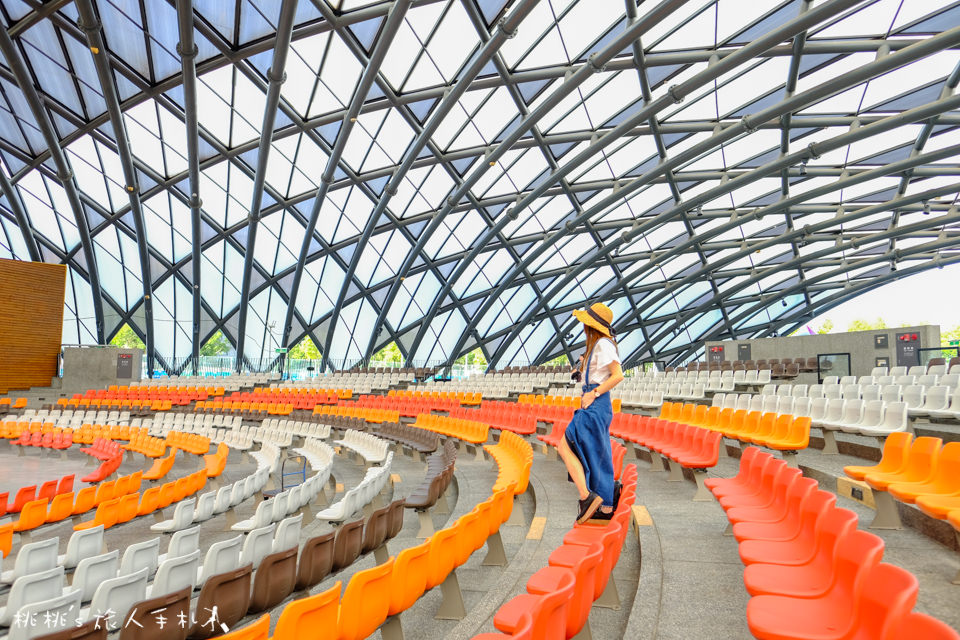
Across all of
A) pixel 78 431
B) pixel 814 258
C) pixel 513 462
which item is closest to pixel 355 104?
pixel 78 431

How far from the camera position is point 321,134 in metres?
24.1

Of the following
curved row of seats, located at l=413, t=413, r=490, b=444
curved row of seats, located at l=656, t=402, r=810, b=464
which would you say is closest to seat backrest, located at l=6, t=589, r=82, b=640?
curved row of seats, located at l=656, t=402, r=810, b=464

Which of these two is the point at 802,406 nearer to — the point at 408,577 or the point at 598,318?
the point at 598,318

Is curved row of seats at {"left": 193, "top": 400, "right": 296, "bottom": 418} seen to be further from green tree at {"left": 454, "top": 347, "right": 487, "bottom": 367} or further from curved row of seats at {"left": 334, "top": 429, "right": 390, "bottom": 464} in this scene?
green tree at {"left": 454, "top": 347, "right": 487, "bottom": 367}

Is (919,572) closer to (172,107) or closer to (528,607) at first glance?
(528,607)

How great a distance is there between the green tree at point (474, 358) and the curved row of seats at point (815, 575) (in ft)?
125

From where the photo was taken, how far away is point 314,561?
5348mm

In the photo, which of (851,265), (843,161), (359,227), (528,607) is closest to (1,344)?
(359,227)

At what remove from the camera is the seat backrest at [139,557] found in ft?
19.8

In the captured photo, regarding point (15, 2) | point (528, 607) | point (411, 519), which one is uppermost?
point (15, 2)

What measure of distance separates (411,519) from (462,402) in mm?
11629

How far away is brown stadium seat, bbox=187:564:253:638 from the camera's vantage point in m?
4.39

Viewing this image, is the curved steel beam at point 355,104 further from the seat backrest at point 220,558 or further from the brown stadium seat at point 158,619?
the brown stadium seat at point 158,619

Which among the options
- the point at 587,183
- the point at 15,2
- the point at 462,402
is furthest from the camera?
the point at 587,183
